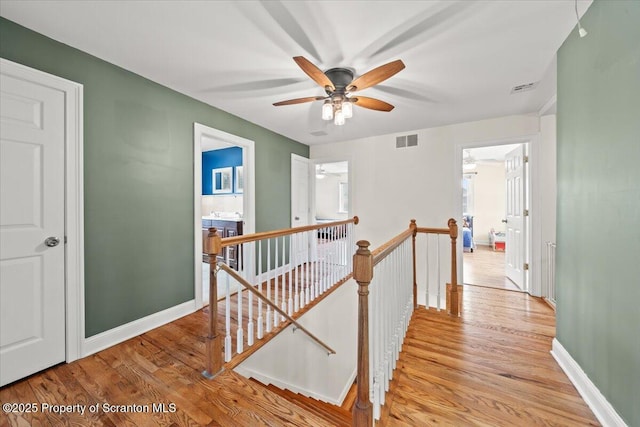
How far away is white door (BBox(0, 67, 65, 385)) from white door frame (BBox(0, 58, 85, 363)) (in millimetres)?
31

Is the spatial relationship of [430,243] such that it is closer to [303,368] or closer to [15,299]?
[303,368]

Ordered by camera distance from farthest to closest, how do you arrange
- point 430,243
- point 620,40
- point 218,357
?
point 430,243 < point 218,357 < point 620,40

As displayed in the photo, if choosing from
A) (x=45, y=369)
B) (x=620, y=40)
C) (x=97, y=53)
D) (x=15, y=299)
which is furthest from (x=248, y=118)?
(x=620, y=40)

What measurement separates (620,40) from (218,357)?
10.1ft

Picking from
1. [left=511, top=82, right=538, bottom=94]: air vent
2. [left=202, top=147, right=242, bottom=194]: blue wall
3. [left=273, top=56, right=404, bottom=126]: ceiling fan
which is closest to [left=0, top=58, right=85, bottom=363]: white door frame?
[left=273, top=56, right=404, bottom=126]: ceiling fan

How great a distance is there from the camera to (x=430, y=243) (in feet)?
13.2

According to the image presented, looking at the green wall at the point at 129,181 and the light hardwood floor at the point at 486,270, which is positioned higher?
the green wall at the point at 129,181

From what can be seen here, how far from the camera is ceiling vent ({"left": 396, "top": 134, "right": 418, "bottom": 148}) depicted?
413 cm

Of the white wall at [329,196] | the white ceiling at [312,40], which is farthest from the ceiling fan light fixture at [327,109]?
the white wall at [329,196]

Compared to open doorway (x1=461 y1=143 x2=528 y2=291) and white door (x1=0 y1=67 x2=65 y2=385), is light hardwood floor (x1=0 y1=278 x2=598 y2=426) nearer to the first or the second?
white door (x1=0 y1=67 x2=65 y2=385)

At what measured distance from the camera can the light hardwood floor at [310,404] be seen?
145 centimetres

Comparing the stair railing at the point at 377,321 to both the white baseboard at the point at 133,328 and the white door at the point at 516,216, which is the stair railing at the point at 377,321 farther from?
the white door at the point at 516,216

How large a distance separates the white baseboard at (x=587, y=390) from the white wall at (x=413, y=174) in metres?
1.93

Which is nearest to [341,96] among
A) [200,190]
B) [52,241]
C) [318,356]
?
[200,190]
